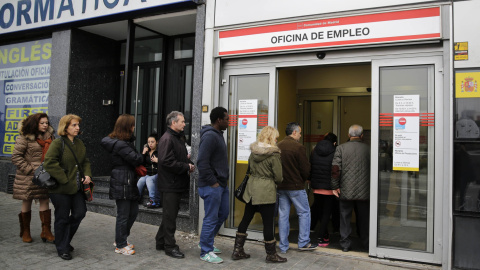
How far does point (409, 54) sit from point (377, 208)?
2.04 m

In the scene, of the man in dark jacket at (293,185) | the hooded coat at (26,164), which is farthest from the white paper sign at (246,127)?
the hooded coat at (26,164)

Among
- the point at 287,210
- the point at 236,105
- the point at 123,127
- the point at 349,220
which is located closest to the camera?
the point at 123,127

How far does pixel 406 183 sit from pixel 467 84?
Result: 1.40 m

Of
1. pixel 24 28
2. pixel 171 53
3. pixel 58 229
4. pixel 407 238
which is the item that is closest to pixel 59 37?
pixel 24 28

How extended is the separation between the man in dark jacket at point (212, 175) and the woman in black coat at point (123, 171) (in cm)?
84

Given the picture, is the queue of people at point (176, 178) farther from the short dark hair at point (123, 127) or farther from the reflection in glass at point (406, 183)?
the reflection in glass at point (406, 183)

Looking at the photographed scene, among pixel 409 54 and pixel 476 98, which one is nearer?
pixel 476 98

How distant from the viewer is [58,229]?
15.6 feet

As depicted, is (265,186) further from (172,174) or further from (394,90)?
(394,90)

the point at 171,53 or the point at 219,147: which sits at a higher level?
the point at 171,53

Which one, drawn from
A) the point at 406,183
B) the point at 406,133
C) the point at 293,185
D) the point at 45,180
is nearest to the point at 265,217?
the point at 293,185

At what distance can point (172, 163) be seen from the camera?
15.7 feet

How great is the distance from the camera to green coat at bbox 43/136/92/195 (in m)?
4.61

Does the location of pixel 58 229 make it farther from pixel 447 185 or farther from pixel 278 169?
pixel 447 185
